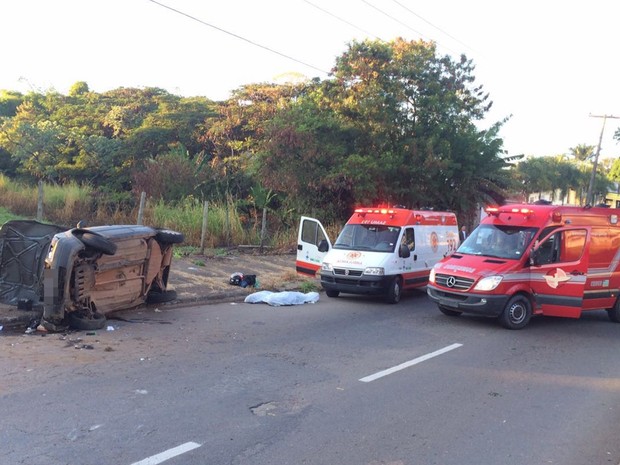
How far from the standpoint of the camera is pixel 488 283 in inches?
384

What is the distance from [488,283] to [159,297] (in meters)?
5.84

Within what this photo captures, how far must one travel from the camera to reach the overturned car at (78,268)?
26.7 ft

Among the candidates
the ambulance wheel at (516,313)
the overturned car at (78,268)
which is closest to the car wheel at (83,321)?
the overturned car at (78,268)

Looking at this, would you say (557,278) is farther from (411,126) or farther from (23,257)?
(411,126)

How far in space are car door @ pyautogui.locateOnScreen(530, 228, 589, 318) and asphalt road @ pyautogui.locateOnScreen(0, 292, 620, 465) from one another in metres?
0.55

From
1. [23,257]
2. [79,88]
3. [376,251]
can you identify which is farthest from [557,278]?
[79,88]

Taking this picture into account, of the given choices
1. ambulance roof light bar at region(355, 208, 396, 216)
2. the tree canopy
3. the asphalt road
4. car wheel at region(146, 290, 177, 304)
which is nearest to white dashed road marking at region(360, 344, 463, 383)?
the asphalt road

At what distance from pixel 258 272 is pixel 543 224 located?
748 centimetres

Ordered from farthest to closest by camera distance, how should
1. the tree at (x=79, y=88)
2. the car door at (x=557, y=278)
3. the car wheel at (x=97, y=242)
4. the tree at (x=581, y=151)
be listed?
the tree at (x=581, y=151)
the tree at (x=79, y=88)
the car door at (x=557, y=278)
the car wheel at (x=97, y=242)

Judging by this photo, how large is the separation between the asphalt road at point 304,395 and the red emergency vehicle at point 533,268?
0.58 m

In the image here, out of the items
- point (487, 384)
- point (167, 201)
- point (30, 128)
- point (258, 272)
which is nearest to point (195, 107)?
point (30, 128)

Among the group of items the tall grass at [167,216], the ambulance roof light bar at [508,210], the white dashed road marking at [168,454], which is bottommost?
the white dashed road marking at [168,454]

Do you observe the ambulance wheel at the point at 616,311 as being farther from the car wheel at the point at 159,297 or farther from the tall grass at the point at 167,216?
the tall grass at the point at 167,216

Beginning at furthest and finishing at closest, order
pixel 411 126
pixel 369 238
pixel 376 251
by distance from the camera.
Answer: pixel 411 126 < pixel 369 238 < pixel 376 251
